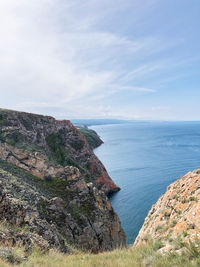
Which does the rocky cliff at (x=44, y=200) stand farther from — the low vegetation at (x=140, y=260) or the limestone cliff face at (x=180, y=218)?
the limestone cliff face at (x=180, y=218)

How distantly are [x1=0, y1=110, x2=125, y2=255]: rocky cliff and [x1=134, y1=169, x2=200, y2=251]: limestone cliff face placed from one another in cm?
311

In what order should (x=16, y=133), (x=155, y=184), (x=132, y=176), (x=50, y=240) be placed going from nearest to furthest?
(x=50, y=240)
(x=16, y=133)
(x=155, y=184)
(x=132, y=176)

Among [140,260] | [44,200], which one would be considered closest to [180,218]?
[140,260]

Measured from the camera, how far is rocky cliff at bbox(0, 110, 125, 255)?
12.4 metres

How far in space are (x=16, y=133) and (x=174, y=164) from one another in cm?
6617

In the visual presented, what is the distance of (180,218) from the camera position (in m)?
10.0

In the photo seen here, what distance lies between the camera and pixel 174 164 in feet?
242

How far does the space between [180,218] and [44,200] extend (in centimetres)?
1369

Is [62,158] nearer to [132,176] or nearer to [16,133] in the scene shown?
[16,133]

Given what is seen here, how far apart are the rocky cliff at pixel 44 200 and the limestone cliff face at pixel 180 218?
3110 millimetres

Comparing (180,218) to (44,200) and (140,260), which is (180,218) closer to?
(140,260)

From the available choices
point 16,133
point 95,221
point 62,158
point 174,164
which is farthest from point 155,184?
point 16,133

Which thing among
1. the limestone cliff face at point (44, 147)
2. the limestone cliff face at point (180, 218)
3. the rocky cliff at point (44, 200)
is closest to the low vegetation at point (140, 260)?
the limestone cliff face at point (180, 218)

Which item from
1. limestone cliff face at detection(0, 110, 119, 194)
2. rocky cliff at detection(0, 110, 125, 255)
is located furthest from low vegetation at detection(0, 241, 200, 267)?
limestone cliff face at detection(0, 110, 119, 194)
